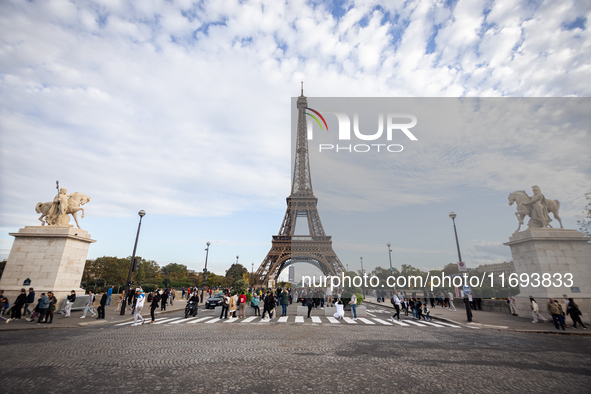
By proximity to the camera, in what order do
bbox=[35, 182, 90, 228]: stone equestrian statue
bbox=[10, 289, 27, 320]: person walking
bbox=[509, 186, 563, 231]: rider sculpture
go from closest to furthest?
bbox=[10, 289, 27, 320]: person walking < bbox=[509, 186, 563, 231]: rider sculpture < bbox=[35, 182, 90, 228]: stone equestrian statue

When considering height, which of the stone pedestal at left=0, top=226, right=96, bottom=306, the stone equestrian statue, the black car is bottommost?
the black car

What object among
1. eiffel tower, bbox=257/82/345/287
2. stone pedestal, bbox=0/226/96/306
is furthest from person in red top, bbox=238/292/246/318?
eiffel tower, bbox=257/82/345/287

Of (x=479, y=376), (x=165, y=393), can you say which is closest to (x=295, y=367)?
(x=165, y=393)

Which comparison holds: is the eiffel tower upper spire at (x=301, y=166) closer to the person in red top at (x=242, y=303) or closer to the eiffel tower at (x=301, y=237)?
the eiffel tower at (x=301, y=237)

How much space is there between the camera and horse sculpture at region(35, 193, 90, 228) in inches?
663

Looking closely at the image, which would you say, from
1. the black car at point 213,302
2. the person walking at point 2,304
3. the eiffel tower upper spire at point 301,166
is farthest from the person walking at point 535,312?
the eiffel tower upper spire at point 301,166

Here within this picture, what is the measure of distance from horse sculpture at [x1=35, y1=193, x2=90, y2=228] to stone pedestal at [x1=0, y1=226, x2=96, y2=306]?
109 centimetres

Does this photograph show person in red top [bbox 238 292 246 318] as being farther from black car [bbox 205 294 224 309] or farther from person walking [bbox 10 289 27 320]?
person walking [bbox 10 289 27 320]

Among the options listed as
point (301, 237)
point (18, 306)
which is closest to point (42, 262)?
point (18, 306)

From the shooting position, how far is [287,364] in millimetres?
6504

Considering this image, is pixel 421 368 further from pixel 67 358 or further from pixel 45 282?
pixel 45 282

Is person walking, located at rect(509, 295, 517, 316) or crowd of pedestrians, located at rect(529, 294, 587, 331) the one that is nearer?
crowd of pedestrians, located at rect(529, 294, 587, 331)

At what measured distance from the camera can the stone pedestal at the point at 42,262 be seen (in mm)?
15281

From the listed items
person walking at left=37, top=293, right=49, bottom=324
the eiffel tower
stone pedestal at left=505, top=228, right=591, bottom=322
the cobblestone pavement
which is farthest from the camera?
the eiffel tower
